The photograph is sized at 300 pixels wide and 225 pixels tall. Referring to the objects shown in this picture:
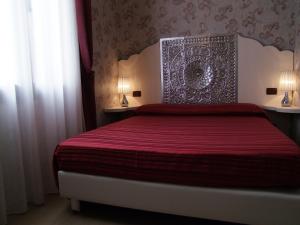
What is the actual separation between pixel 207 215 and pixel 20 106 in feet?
5.06

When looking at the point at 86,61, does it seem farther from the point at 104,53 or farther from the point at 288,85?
the point at 288,85

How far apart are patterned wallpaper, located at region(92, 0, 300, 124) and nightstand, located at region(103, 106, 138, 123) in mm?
119

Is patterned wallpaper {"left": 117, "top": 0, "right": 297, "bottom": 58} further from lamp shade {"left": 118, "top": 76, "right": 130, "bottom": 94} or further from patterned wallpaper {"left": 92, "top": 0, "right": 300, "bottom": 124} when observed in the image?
lamp shade {"left": 118, "top": 76, "right": 130, "bottom": 94}

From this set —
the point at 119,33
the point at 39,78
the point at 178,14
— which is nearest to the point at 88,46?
the point at 39,78

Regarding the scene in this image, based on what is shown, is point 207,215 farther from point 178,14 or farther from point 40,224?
point 178,14

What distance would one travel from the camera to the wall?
2957mm

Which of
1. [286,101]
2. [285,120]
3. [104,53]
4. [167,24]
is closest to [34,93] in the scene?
[104,53]

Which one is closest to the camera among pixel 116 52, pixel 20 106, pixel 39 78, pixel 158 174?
pixel 158 174

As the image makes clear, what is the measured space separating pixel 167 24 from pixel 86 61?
131 cm

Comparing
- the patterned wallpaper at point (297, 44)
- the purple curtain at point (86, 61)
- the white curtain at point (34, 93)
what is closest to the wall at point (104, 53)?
the purple curtain at point (86, 61)

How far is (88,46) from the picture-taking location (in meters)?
2.62

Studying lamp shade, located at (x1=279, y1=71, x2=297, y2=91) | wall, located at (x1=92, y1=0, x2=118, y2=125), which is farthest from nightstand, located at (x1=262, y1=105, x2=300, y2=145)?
wall, located at (x1=92, y1=0, x2=118, y2=125)

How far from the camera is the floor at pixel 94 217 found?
5.26 feet

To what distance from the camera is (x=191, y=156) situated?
1368 millimetres
